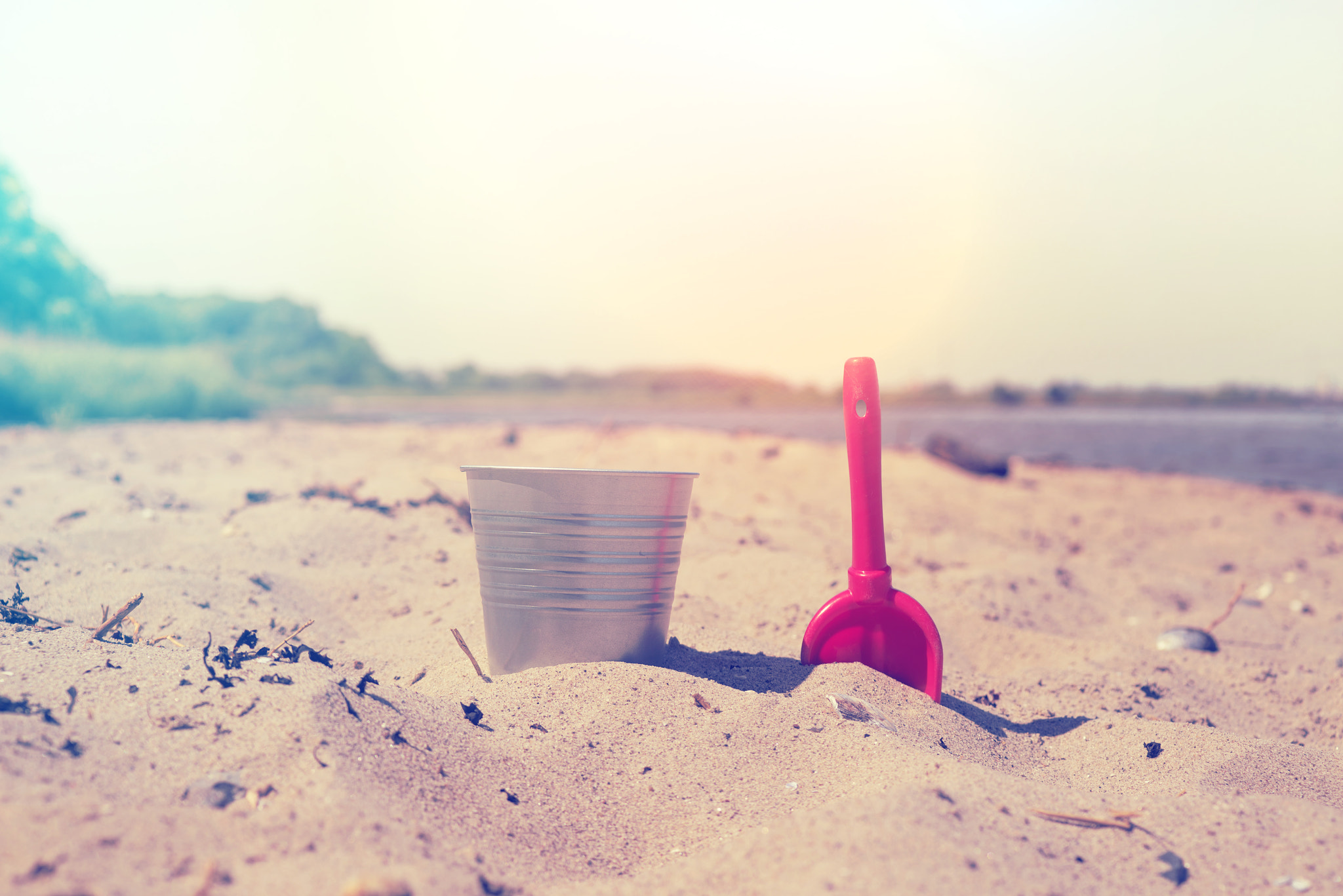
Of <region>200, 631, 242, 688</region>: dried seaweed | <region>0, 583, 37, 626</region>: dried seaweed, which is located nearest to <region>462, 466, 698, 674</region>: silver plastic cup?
<region>200, 631, 242, 688</region>: dried seaweed

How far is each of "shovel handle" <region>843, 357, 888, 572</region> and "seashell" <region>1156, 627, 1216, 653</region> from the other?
2085 millimetres

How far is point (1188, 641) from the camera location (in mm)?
3996

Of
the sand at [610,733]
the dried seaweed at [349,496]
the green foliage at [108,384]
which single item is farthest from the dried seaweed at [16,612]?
the green foliage at [108,384]

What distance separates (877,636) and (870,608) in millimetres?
105

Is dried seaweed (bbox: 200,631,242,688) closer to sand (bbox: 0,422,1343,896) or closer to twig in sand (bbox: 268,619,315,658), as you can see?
sand (bbox: 0,422,1343,896)

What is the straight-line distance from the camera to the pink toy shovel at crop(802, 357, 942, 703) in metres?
2.68

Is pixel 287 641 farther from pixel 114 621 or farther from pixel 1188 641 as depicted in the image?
pixel 1188 641

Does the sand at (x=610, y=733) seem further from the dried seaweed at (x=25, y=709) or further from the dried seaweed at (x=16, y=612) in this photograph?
the dried seaweed at (x=16, y=612)

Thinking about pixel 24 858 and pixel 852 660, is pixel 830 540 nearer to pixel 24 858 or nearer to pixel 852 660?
pixel 852 660

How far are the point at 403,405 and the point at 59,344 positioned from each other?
7.55m

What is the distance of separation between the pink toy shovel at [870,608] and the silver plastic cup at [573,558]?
0.54 metres

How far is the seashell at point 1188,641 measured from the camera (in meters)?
3.98

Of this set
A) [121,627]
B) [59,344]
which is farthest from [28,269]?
[121,627]

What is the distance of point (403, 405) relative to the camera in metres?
20.2
